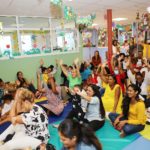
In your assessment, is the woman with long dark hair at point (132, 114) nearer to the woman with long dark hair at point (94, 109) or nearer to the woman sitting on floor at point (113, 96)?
the woman with long dark hair at point (94, 109)

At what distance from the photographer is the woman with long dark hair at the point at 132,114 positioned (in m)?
3.43

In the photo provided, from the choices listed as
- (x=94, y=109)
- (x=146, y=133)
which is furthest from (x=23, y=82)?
(x=146, y=133)

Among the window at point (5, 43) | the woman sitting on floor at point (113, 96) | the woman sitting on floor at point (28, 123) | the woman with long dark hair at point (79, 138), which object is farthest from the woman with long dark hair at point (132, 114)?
the window at point (5, 43)

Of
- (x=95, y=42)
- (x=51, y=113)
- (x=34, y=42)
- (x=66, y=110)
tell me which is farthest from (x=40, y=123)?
(x=95, y=42)

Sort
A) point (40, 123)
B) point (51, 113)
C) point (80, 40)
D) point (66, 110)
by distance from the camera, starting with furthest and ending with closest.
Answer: point (80, 40), point (66, 110), point (51, 113), point (40, 123)

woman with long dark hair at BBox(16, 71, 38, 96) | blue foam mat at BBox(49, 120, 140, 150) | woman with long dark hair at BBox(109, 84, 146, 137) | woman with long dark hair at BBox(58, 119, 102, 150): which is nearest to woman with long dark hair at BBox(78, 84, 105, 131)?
blue foam mat at BBox(49, 120, 140, 150)

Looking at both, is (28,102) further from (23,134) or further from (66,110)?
(66,110)

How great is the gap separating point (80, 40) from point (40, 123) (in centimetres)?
594

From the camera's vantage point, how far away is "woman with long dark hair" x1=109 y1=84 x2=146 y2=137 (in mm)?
3430

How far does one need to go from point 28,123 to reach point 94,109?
1.32m

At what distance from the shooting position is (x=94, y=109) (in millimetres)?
3689

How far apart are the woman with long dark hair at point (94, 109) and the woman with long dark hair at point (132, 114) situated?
33cm

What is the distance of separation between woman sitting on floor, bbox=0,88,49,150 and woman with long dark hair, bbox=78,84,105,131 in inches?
37.9

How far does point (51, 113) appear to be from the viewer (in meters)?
4.62
